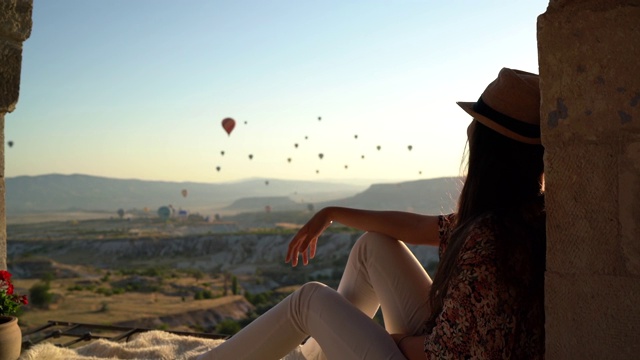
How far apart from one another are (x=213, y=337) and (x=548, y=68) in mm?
2635

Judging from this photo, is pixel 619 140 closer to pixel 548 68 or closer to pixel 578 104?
pixel 578 104

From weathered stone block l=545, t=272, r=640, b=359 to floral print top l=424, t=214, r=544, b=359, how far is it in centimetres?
12

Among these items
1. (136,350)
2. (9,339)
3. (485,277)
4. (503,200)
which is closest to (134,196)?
(136,350)

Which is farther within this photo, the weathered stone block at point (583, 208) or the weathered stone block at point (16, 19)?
the weathered stone block at point (16, 19)

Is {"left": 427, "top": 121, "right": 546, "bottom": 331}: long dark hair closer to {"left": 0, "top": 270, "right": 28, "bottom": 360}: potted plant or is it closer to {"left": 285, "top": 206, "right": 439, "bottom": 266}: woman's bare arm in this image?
{"left": 285, "top": 206, "right": 439, "bottom": 266}: woman's bare arm

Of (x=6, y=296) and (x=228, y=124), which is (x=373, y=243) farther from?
(x=228, y=124)

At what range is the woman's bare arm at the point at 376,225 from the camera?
6.56 feet

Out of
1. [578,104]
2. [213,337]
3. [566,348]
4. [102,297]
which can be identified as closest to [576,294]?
[566,348]

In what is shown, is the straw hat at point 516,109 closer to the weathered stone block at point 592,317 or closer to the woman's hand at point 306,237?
the weathered stone block at point 592,317

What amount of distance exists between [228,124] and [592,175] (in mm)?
23419

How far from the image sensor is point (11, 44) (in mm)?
2754

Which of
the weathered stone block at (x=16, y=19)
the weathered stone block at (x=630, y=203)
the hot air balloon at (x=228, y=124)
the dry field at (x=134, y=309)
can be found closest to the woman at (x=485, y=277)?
the weathered stone block at (x=630, y=203)

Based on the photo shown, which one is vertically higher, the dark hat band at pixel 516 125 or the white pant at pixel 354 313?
the dark hat band at pixel 516 125

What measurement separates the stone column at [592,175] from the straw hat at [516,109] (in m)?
0.18
